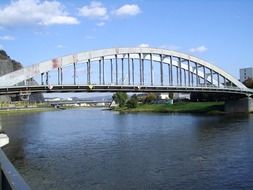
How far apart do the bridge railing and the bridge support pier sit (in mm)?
87827

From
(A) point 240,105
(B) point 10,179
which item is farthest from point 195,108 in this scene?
(B) point 10,179

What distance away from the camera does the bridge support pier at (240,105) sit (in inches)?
3536

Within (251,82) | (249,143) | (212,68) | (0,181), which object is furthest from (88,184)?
(251,82)

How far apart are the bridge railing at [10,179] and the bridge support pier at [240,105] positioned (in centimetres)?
8783

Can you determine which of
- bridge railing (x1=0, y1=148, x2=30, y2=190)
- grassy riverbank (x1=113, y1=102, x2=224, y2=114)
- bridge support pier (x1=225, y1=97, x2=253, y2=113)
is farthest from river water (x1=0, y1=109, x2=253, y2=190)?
grassy riverbank (x1=113, y1=102, x2=224, y2=114)

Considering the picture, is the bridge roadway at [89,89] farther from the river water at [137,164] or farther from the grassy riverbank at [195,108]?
the grassy riverbank at [195,108]

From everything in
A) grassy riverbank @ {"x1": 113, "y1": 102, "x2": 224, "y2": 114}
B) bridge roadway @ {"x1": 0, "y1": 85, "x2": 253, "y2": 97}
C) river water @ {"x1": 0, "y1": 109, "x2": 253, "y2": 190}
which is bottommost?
river water @ {"x1": 0, "y1": 109, "x2": 253, "y2": 190}

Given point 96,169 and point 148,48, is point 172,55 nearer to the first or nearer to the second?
point 148,48

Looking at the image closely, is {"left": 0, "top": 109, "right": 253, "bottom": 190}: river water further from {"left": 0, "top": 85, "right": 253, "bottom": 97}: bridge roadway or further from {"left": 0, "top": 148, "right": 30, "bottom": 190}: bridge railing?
{"left": 0, "top": 148, "right": 30, "bottom": 190}: bridge railing

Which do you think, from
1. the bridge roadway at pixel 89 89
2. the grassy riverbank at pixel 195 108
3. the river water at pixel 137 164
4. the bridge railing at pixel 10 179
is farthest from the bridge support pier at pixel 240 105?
the bridge railing at pixel 10 179

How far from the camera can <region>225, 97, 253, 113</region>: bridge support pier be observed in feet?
295

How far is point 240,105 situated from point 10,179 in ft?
299

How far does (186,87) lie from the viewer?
68188mm

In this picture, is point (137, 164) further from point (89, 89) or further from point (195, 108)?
point (195, 108)
